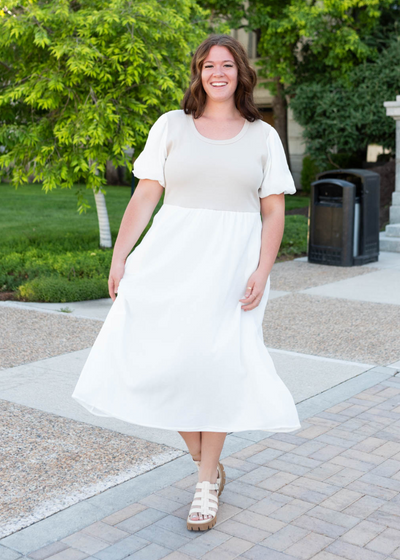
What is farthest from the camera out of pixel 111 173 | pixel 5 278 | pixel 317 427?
pixel 111 173

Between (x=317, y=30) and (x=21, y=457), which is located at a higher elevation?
(x=317, y=30)

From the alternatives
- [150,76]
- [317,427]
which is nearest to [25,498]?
[317,427]

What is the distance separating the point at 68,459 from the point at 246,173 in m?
1.78

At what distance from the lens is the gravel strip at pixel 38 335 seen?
5797 millimetres

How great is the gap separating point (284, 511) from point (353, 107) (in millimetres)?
17808

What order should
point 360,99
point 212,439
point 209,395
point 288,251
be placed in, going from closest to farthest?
point 209,395, point 212,439, point 288,251, point 360,99

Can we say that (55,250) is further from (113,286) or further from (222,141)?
(222,141)

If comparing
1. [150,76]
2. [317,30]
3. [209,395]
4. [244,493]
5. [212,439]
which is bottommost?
[244,493]

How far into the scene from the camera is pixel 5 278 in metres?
8.53

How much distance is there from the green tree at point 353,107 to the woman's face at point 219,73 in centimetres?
1692

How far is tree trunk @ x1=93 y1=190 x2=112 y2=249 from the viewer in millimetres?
10547

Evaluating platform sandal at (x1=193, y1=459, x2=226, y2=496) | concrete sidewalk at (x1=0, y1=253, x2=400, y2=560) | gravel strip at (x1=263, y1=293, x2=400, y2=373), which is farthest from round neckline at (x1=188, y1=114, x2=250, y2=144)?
gravel strip at (x1=263, y1=293, x2=400, y2=373)

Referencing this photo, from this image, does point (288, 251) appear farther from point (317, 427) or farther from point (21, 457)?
point (21, 457)

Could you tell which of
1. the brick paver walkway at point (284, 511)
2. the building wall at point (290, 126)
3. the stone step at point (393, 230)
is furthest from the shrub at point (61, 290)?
the building wall at point (290, 126)
